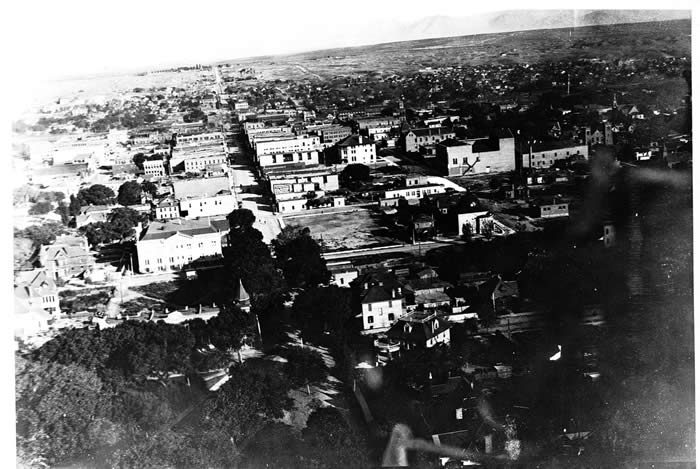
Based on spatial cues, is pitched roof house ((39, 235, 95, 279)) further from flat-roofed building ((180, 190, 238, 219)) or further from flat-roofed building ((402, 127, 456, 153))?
flat-roofed building ((402, 127, 456, 153))

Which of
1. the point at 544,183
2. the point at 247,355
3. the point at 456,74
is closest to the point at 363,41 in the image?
the point at 456,74

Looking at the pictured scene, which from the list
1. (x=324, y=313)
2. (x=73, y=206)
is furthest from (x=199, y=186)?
(x=324, y=313)

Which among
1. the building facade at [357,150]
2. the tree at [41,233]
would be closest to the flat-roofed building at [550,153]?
the building facade at [357,150]

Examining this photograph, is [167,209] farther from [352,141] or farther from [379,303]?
[379,303]

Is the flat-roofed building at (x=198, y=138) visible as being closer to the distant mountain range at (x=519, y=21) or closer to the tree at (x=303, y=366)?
the distant mountain range at (x=519, y=21)

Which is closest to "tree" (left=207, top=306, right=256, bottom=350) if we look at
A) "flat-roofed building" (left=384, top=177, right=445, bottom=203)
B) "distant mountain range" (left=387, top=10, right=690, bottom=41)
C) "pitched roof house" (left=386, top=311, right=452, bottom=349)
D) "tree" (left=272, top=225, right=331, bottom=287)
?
"tree" (left=272, top=225, right=331, bottom=287)
